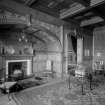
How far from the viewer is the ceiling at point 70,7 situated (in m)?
4.05

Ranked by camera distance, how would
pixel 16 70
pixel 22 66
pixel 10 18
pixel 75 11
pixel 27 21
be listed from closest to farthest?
pixel 10 18 → pixel 27 21 → pixel 75 11 → pixel 16 70 → pixel 22 66

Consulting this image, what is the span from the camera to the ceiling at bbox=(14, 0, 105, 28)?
159 inches

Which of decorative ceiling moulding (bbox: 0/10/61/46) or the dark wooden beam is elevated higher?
the dark wooden beam

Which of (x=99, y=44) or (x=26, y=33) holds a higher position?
(x=26, y=33)

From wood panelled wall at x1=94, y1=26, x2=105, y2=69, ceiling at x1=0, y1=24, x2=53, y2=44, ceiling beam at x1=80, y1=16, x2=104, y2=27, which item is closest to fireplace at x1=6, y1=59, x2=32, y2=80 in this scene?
ceiling at x1=0, y1=24, x2=53, y2=44

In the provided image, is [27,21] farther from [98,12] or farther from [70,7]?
[98,12]

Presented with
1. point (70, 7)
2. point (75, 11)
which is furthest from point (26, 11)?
point (75, 11)

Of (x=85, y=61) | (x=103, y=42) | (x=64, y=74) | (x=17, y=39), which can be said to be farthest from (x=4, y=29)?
(x=103, y=42)

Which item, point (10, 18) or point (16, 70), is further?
point (16, 70)

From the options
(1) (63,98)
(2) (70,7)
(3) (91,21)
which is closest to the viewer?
(1) (63,98)

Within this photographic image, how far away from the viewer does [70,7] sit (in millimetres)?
4770

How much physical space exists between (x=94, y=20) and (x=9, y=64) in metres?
5.45

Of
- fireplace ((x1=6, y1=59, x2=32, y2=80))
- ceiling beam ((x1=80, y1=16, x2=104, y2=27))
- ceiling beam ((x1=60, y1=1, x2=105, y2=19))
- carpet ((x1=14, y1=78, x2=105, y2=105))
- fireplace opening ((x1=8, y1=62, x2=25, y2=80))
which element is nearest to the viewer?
carpet ((x1=14, y1=78, x2=105, y2=105))

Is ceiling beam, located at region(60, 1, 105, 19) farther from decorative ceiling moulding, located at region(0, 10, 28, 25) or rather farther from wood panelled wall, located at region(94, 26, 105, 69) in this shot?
wood panelled wall, located at region(94, 26, 105, 69)
